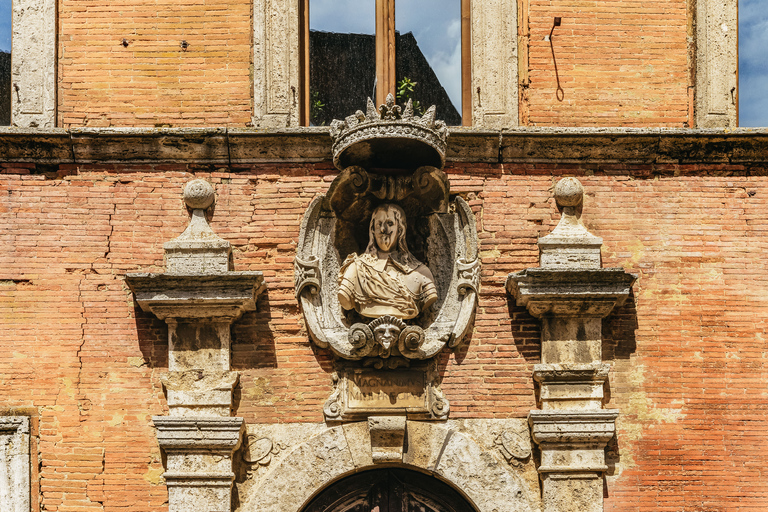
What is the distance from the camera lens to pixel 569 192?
7.76 meters

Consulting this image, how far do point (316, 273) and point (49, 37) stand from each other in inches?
106

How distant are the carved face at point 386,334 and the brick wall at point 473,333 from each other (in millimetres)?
491

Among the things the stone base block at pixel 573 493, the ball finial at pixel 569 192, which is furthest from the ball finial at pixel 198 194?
the stone base block at pixel 573 493

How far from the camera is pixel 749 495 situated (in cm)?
743

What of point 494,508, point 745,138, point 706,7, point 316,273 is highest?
point 706,7

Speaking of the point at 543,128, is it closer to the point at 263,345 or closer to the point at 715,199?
the point at 715,199

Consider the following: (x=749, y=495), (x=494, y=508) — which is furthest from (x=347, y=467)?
(x=749, y=495)

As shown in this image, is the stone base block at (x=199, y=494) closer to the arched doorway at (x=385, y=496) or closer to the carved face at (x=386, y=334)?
the arched doorway at (x=385, y=496)

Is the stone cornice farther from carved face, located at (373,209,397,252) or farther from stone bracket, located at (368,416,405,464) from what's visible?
stone bracket, located at (368,416,405,464)

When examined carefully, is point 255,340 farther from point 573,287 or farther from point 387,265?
point 573,287

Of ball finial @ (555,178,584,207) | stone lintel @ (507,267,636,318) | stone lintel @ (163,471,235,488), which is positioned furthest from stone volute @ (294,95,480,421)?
stone lintel @ (163,471,235,488)

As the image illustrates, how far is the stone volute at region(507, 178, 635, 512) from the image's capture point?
729 cm

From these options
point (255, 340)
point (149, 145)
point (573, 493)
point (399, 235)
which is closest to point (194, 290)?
point (255, 340)

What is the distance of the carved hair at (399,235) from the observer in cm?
772
